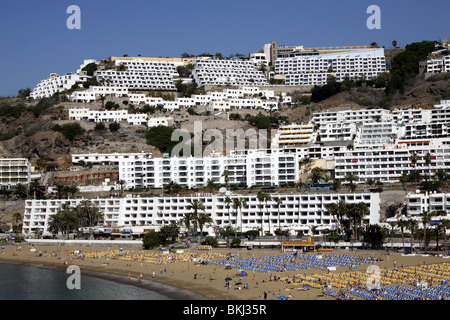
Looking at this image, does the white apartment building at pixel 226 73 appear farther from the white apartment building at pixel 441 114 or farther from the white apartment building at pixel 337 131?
the white apartment building at pixel 441 114

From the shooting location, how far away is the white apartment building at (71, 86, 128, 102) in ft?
415

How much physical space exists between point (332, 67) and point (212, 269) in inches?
3949

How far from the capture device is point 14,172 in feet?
346

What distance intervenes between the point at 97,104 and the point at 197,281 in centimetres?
8040

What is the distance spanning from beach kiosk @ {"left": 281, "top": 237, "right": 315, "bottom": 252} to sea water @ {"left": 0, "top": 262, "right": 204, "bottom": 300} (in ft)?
61.5

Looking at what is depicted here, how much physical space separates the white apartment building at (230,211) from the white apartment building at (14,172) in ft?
48.5

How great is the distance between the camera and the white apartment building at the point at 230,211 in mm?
78500

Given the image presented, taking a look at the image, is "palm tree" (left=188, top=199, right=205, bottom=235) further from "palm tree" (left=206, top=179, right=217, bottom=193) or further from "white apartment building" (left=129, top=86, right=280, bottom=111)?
"white apartment building" (left=129, top=86, right=280, bottom=111)

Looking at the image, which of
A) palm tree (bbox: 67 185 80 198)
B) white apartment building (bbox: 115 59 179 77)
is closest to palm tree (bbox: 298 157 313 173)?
palm tree (bbox: 67 185 80 198)

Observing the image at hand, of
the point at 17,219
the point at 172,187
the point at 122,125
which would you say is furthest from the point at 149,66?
the point at 17,219

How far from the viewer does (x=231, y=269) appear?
56.7m

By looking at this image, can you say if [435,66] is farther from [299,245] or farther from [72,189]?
[72,189]

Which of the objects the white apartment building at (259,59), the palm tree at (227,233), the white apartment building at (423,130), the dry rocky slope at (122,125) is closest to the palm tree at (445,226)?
the palm tree at (227,233)

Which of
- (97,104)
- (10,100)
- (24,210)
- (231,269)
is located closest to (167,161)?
(24,210)
